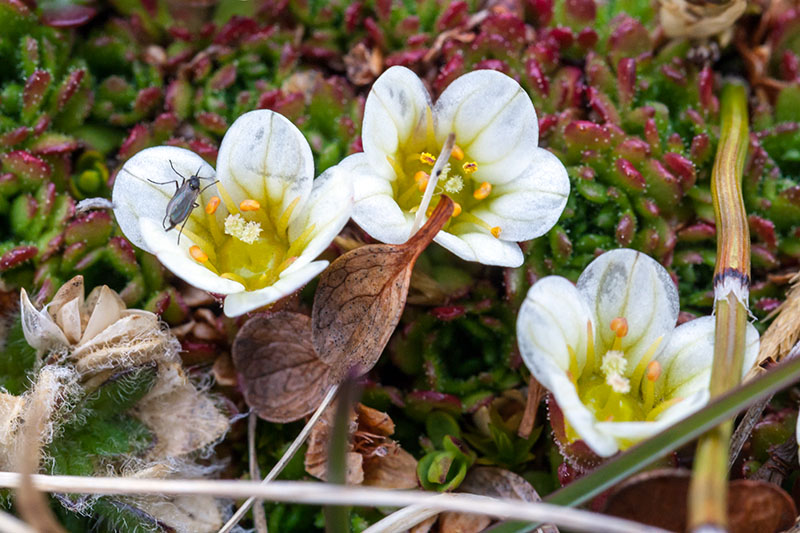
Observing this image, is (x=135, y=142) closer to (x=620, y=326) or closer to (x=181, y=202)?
(x=181, y=202)

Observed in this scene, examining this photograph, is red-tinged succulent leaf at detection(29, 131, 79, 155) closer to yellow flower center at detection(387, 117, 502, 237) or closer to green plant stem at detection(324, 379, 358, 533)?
yellow flower center at detection(387, 117, 502, 237)

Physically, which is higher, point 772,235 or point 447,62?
point 447,62

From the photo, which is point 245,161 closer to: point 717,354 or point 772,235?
point 717,354

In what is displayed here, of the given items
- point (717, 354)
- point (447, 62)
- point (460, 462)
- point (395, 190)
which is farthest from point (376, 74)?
point (717, 354)

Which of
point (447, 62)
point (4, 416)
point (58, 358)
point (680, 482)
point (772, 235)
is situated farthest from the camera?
point (447, 62)

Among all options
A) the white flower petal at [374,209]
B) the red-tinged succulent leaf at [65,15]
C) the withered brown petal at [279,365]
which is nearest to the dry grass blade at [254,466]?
the withered brown petal at [279,365]

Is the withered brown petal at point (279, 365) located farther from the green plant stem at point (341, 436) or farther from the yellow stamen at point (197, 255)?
the green plant stem at point (341, 436)

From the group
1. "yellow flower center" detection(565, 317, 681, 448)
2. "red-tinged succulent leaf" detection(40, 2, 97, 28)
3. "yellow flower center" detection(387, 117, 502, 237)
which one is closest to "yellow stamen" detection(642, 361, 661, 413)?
"yellow flower center" detection(565, 317, 681, 448)
